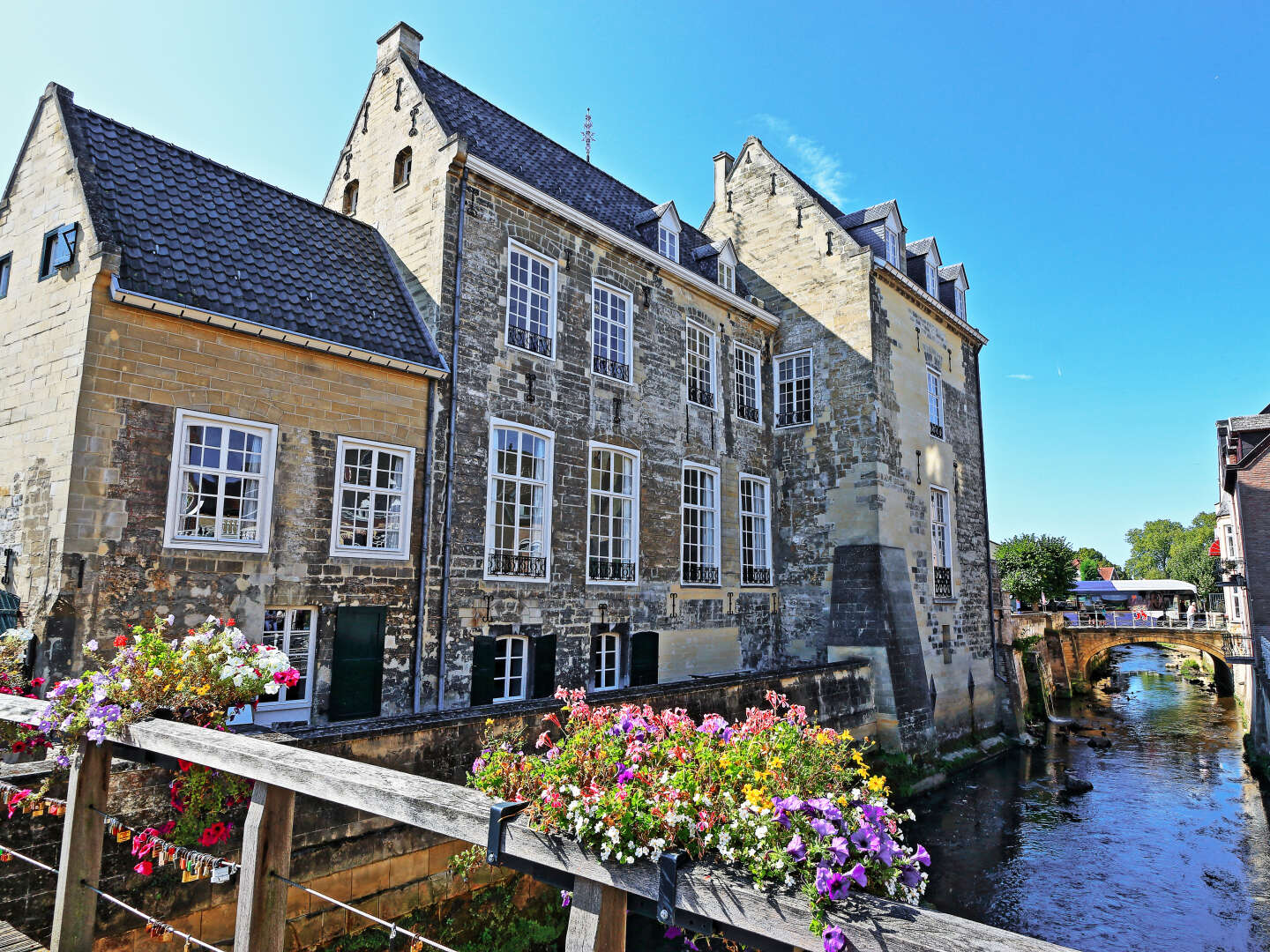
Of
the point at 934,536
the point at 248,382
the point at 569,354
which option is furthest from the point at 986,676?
the point at 248,382

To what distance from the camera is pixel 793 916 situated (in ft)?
7.29

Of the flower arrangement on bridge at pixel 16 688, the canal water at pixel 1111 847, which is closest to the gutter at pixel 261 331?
the flower arrangement on bridge at pixel 16 688

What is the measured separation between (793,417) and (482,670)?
1095 centimetres

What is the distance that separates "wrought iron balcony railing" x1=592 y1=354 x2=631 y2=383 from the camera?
15172 millimetres

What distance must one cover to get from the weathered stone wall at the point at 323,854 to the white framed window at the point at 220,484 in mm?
3689

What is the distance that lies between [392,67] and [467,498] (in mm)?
8655

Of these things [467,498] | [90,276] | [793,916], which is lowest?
[793,916]

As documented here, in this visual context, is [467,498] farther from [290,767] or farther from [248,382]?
[290,767]

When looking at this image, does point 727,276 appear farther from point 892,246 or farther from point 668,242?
point 892,246

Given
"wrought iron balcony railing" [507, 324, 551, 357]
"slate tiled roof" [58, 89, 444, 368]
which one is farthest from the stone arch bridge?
"slate tiled roof" [58, 89, 444, 368]

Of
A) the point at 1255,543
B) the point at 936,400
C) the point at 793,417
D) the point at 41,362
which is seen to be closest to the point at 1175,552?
the point at 1255,543

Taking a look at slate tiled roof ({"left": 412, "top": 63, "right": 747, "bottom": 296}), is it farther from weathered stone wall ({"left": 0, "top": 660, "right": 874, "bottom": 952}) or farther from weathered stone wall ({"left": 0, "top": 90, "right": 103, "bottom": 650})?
weathered stone wall ({"left": 0, "top": 660, "right": 874, "bottom": 952})

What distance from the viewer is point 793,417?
20.0m

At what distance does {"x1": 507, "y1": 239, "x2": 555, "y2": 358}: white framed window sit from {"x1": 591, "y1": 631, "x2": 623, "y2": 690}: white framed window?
5397 mm
